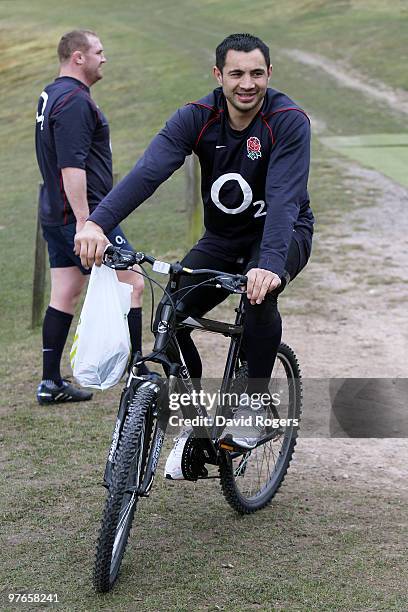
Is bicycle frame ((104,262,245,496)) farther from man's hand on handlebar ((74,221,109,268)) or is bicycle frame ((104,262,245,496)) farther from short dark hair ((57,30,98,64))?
short dark hair ((57,30,98,64))

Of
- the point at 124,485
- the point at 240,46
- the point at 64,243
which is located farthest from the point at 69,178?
the point at 124,485

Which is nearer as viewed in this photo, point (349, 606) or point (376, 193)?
point (349, 606)

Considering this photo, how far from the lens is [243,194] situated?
14.5 feet

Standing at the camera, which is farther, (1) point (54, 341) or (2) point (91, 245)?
(1) point (54, 341)

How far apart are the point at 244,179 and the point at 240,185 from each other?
0.03 meters

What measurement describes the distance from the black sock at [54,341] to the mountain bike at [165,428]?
1852 mm

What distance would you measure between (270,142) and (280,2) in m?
42.7

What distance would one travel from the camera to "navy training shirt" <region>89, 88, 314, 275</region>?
4.16 metres

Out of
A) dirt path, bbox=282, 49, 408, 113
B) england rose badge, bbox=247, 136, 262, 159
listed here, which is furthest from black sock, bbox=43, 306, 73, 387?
dirt path, bbox=282, 49, 408, 113

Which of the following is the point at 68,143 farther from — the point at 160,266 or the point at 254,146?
the point at 160,266

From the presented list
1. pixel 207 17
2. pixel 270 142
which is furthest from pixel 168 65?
pixel 270 142

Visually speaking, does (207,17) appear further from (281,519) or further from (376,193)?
(281,519)

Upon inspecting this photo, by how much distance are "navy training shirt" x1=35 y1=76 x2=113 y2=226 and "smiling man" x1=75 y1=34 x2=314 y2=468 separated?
6.25ft

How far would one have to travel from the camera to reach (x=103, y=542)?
3762mm
